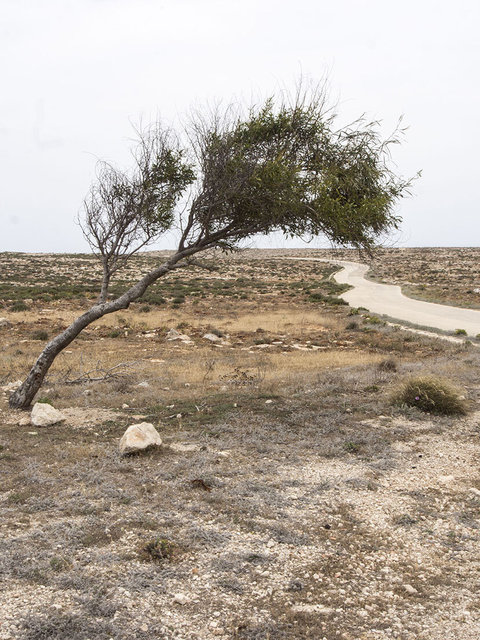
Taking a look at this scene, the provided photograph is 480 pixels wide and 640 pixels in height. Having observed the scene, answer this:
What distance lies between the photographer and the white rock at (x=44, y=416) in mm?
8891

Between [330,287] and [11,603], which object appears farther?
[330,287]

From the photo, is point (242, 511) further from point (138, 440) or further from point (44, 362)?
point (44, 362)

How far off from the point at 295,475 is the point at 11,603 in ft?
12.5

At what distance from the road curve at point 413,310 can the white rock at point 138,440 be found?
19199mm

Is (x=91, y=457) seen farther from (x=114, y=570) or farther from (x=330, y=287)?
(x=330, y=287)

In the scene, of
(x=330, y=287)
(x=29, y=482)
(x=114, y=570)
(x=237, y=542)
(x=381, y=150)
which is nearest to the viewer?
(x=114, y=570)

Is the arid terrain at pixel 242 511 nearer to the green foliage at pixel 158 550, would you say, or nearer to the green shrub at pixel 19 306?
the green foliage at pixel 158 550

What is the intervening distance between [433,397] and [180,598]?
7.11 metres

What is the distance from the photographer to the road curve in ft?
86.0

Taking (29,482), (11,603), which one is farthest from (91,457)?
(11,603)

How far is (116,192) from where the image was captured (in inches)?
404

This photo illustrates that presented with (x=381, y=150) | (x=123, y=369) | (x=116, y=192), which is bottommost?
(x=123, y=369)

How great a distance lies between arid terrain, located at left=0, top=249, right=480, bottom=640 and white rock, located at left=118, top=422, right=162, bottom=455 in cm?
15

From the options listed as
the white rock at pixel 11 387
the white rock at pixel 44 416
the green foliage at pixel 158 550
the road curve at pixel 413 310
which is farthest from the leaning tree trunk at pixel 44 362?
the road curve at pixel 413 310
